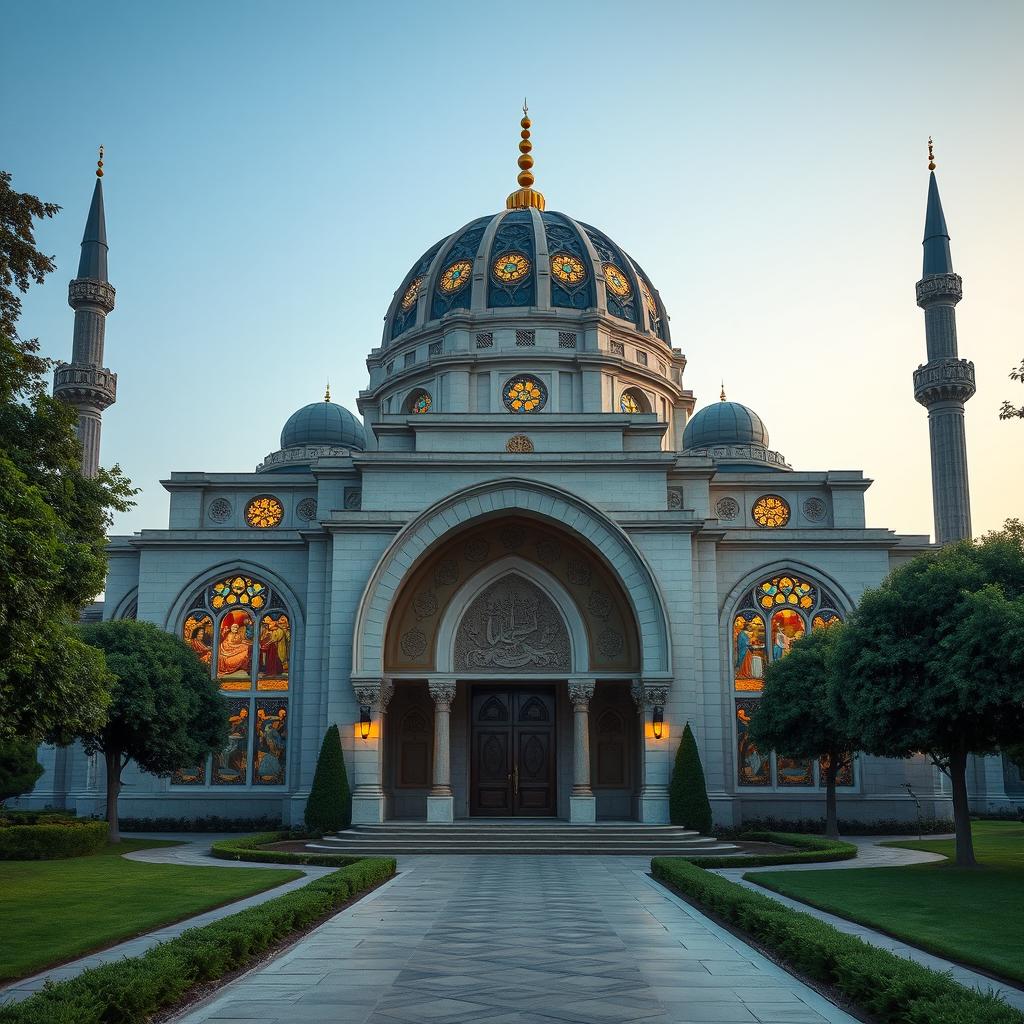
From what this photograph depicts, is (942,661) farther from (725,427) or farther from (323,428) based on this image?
(323,428)

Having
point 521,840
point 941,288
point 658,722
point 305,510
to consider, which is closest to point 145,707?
point 521,840

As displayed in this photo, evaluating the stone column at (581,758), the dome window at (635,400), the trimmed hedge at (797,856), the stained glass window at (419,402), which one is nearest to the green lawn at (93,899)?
the trimmed hedge at (797,856)

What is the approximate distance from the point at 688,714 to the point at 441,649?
25.6 feet

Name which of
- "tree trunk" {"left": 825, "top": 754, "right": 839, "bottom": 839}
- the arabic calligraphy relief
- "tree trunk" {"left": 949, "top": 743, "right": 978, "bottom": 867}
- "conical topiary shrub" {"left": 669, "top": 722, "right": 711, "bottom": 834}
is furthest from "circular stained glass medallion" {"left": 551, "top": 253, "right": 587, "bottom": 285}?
"tree trunk" {"left": 949, "top": 743, "right": 978, "bottom": 867}

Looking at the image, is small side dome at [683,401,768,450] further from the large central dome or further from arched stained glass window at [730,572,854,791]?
arched stained glass window at [730,572,854,791]

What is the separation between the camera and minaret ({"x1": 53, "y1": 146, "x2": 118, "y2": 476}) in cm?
4638

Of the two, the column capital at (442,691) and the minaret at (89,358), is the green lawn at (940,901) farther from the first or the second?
the minaret at (89,358)

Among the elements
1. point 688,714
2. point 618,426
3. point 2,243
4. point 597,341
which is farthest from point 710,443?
point 2,243

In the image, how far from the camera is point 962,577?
23.2 meters

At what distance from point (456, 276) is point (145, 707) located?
24.0 m

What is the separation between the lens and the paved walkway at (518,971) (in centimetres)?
997

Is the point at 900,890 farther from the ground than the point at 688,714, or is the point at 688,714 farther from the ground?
the point at 688,714

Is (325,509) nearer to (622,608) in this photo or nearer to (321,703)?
(321,703)

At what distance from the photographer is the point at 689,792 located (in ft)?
106
